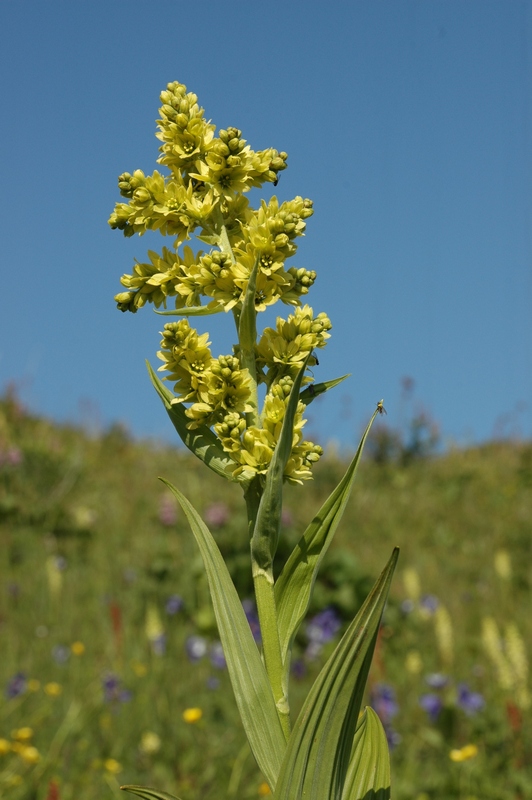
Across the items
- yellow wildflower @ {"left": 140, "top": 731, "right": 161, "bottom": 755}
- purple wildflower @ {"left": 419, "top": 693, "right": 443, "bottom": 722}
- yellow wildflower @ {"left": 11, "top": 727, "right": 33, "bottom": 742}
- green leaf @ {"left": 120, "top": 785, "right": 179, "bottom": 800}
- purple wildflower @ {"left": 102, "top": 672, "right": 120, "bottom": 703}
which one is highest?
purple wildflower @ {"left": 419, "top": 693, "right": 443, "bottom": 722}

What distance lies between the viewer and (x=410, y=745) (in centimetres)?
411

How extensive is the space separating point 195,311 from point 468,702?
347cm

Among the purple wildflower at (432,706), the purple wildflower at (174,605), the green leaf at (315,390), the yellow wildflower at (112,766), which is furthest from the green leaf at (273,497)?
the purple wildflower at (174,605)

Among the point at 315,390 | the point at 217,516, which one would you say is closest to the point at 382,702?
the point at 315,390

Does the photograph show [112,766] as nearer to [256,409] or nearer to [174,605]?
[174,605]

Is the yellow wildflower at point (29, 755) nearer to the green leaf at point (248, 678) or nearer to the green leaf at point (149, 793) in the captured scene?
the green leaf at point (149, 793)

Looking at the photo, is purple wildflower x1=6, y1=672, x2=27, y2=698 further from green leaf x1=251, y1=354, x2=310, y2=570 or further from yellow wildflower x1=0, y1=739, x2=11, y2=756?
green leaf x1=251, y1=354, x2=310, y2=570

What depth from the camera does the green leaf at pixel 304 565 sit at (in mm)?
1566

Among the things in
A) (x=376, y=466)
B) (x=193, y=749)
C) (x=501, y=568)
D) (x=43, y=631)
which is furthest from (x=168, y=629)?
(x=376, y=466)

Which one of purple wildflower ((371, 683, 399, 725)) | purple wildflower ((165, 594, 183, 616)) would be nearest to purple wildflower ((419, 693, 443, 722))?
purple wildflower ((371, 683, 399, 725))

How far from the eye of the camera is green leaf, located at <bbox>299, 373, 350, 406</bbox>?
163 cm

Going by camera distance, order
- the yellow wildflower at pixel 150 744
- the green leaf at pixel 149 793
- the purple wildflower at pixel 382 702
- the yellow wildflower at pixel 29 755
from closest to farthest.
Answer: the green leaf at pixel 149 793, the yellow wildflower at pixel 29 755, the yellow wildflower at pixel 150 744, the purple wildflower at pixel 382 702

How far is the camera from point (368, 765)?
1608 millimetres

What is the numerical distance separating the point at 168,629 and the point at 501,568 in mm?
2828
